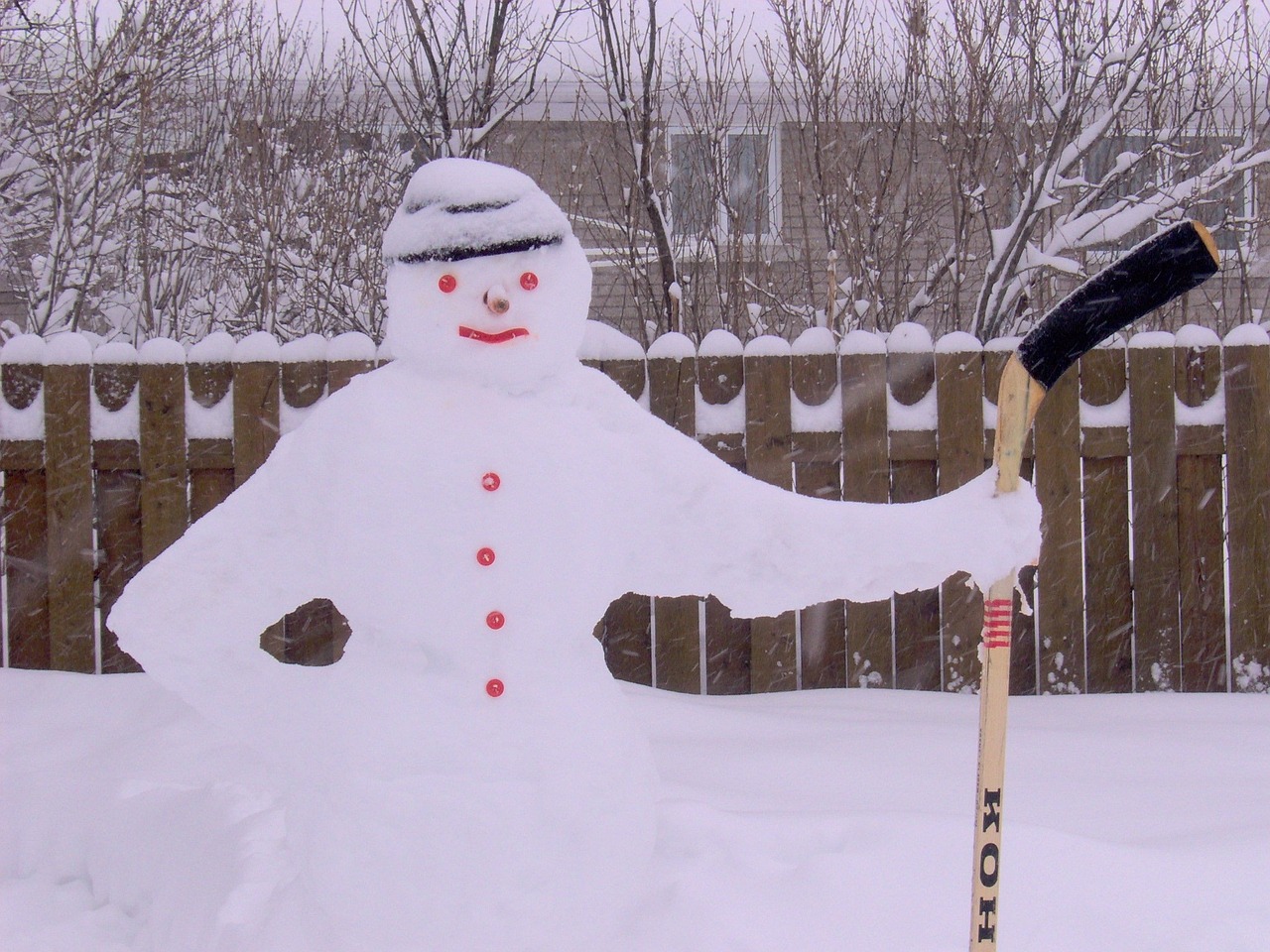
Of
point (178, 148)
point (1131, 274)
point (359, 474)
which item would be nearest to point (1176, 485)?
point (1131, 274)

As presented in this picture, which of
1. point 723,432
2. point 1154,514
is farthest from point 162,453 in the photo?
point 1154,514

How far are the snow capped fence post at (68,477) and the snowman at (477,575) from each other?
7.80ft

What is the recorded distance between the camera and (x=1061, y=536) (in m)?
4.09

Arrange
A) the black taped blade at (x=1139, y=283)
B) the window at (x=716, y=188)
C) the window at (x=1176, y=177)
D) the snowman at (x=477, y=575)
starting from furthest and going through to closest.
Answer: the window at (x=716, y=188) → the window at (x=1176, y=177) → the snowman at (x=477, y=575) → the black taped blade at (x=1139, y=283)

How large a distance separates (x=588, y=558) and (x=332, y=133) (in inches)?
245

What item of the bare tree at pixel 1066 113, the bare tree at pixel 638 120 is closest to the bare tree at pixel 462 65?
the bare tree at pixel 638 120

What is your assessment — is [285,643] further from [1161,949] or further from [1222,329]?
[1222,329]

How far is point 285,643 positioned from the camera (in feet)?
13.4

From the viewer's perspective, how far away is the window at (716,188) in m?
6.26

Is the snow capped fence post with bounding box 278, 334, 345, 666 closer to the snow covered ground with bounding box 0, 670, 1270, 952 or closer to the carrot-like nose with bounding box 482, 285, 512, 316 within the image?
the snow covered ground with bounding box 0, 670, 1270, 952

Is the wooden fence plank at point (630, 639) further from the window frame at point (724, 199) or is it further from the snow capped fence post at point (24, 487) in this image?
the window frame at point (724, 199)

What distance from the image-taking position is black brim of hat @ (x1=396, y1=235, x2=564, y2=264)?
6.18 feet

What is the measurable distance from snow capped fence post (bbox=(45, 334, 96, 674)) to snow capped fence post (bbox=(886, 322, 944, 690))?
10.1 ft

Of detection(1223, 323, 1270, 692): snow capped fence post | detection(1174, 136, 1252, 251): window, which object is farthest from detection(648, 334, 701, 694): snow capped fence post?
detection(1174, 136, 1252, 251): window
